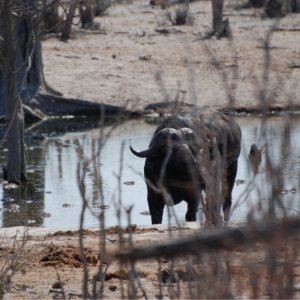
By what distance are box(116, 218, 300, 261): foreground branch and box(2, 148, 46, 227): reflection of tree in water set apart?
22.6 feet

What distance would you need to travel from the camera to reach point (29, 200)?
38.5ft

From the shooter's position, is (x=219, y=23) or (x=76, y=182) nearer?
(x=76, y=182)

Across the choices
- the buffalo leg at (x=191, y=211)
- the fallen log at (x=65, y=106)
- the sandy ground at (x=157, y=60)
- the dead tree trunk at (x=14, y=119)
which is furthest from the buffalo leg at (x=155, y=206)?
the fallen log at (x=65, y=106)

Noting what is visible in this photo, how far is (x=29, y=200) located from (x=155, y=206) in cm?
209

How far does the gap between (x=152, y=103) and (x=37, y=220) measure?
813 centimetres

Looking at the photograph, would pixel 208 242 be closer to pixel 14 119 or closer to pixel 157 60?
pixel 14 119

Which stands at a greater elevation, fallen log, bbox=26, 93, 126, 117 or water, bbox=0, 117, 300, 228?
water, bbox=0, 117, 300, 228

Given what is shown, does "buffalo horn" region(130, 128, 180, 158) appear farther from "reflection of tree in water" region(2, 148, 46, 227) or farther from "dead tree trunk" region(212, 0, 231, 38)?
"dead tree trunk" region(212, 0, 231, 38)

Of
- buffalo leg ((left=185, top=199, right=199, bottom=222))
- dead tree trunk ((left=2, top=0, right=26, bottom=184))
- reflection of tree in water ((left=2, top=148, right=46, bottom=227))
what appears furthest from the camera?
dead tree trunk ((left=2, top=0, right=26, bottom=184))

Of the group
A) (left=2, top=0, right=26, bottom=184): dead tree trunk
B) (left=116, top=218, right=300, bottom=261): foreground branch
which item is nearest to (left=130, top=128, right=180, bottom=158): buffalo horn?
(left=2, top=0, right=26, bottom=184): dead tree trunk

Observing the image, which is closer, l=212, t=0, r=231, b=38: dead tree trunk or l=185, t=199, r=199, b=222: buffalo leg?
l=185, t=199, r=199, b=222: buffalo leg

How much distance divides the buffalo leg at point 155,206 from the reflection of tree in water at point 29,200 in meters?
1.05

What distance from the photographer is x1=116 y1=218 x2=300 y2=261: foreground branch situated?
91.2 inches

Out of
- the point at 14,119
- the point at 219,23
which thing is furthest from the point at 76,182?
the point at 219,23
